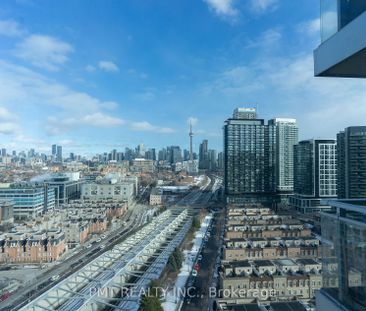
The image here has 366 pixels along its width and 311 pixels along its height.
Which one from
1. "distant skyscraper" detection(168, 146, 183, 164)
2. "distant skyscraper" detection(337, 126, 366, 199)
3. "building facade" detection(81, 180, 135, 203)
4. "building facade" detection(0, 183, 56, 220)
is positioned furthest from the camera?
"distant skyscraper" detection(168, 146, 183, 164)

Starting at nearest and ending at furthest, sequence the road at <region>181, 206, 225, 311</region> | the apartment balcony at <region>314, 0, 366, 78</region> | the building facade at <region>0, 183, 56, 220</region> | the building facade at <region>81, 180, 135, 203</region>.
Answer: the apartment balcony at <region>314, 0, 366, 78</region>, the road at <region>181, 206, 225, 311</region>, the building facade at <region>0, 183, 56, 220</region>, the building facade at <region>81, 180, 135, 203</region>

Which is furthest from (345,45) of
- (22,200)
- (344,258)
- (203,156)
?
(203,156)

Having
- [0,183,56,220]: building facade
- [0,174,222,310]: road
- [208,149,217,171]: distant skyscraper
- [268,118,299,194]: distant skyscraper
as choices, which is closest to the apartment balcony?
[0,174,222,310]: road

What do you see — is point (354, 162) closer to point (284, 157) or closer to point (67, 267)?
point (284, 157)

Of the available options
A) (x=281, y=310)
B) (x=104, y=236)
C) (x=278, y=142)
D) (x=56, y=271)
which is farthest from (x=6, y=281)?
(x=278, y=142)

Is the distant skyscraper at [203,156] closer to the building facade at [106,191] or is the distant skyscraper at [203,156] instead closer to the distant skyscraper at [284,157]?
the distant skyscraper at [284,157]

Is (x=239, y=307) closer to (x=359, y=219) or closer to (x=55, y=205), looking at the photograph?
(x=359, y=219)

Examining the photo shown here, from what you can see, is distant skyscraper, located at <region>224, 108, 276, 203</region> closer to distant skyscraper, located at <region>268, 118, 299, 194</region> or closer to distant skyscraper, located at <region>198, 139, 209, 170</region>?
distant skyscraper, located at <region>268, 118, 299, 194</region>
